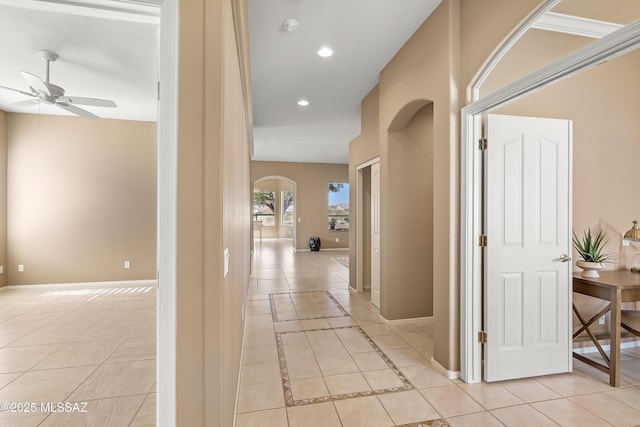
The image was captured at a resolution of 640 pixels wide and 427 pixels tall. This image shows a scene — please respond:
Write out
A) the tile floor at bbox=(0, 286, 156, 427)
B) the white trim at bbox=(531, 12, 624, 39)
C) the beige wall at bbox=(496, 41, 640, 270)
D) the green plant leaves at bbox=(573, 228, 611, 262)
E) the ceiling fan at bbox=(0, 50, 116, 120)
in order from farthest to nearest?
the ceiling fan at bbox=(0, 50, 116, 120), the beige wall at bbox=(496, 41, 640, 270), the green plant leaves at bbox=(573, 228, 611, 262), the tile floor at bbox=(0, 286, 156, 427), the white trim at bbox=(531, 12, 624, 39)

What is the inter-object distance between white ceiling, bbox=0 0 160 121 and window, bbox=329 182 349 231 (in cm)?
702

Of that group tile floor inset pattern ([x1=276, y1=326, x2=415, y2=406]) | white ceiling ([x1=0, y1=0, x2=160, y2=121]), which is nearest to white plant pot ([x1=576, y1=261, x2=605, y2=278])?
tile floor inset pattern ([x1=276, y1=326, x2=415, y2=406])

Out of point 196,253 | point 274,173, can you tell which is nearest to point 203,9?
point 196,253

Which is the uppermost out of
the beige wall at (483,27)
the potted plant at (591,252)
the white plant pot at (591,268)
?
the beige wall at (483,27)

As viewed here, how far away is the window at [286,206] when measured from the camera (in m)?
14.5

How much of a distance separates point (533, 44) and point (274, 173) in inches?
338

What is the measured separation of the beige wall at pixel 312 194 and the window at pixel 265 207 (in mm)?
4371

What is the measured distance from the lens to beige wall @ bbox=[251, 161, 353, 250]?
1026 cm

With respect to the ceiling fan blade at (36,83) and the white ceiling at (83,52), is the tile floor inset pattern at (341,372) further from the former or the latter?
the ceiling fan blade at (36,83)

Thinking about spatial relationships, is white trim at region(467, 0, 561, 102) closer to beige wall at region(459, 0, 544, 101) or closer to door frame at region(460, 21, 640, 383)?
beige wall at region(459, 0, 544, 101)

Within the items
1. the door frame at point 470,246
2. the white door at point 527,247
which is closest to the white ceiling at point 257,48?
the door frame at point 470,246

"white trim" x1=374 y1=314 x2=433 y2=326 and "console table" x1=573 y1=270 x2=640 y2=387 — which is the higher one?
"console table" x1=573 y1=270 x2=640 y2=387

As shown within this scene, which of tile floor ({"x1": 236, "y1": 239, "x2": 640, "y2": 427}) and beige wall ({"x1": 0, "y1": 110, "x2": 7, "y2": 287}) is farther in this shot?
beige wall ({"x1": 0, "y1": 110, "x2": 7, "y2": 287})

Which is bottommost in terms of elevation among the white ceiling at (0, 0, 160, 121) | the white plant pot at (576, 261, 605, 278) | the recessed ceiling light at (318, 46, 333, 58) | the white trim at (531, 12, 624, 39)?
the white plant pot at (576, 261, 605, 278)
